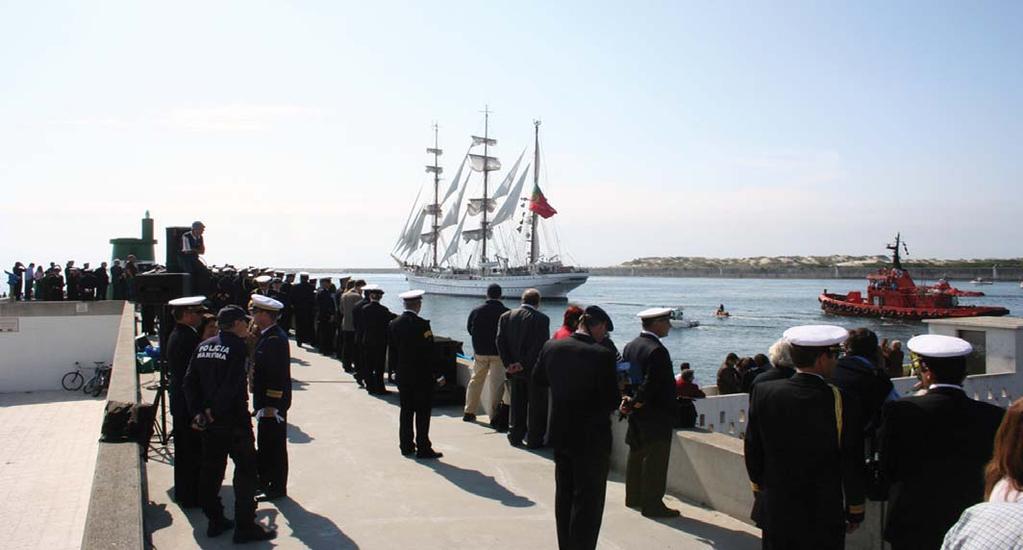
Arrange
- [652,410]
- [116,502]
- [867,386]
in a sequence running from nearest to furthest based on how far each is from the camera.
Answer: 1. [116,502]
2. [867,386]
3. [652,410]

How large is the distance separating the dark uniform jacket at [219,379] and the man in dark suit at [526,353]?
3.07 metres

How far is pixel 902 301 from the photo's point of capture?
63750mm

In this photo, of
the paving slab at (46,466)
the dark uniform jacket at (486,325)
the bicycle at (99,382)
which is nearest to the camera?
the dark uniform jacket at (486,325)

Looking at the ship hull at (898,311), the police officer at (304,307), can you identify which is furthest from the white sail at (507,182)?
the police officer at (304,307)

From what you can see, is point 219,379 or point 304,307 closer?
point 219,379

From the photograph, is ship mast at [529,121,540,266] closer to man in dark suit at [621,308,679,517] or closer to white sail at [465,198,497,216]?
white sail at [465,198,497,216]

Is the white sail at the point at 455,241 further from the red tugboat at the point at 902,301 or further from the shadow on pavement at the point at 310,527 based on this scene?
the shadow on pavement at the point at 310,527

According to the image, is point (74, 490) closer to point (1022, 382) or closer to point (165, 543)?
point (165, 543)

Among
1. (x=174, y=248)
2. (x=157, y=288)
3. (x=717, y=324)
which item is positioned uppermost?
(x=174, y=248)

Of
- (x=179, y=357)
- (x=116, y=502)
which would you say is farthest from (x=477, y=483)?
(x=116, y=502)

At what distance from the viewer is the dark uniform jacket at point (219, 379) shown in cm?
530

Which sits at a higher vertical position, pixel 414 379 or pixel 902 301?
pixel 414 379

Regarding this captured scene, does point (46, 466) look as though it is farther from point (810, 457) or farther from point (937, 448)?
point (937, 448)

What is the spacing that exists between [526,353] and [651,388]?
2.32m
